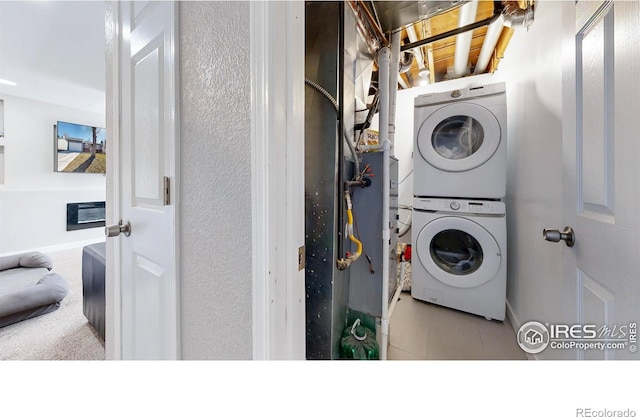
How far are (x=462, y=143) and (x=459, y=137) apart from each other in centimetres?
6

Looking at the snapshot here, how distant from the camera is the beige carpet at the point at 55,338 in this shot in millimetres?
1426

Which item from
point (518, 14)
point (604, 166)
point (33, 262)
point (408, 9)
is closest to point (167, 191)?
point (604, 166)

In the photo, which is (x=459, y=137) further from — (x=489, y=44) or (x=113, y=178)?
(x=113, y=178)

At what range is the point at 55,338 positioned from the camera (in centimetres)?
157

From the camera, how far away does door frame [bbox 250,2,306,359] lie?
484 millimetres

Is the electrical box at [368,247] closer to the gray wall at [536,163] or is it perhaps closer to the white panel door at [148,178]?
the gray wall at [536,163]

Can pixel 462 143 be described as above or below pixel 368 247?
above

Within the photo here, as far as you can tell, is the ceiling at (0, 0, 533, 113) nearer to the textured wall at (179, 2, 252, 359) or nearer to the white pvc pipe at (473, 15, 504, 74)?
the white pvc pipe at (473, 15, 504, 74)

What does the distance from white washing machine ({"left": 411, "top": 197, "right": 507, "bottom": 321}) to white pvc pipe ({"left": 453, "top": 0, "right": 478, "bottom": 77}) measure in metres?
1.33

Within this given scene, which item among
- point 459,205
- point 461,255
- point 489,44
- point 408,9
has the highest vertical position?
point 489,44

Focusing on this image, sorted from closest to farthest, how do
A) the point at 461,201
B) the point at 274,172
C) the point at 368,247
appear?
the point at 274,172 → the point at 368,247 → the point at 461,201

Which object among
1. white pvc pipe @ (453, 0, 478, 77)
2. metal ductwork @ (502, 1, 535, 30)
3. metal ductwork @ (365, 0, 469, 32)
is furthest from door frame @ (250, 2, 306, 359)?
metal ductwork @ (502, 1, 535, 30)

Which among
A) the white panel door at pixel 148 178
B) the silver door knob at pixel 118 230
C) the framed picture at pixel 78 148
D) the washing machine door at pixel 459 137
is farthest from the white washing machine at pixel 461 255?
the framed picture at pixel 78 148

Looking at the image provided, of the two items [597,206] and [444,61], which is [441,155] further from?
[597,206]
